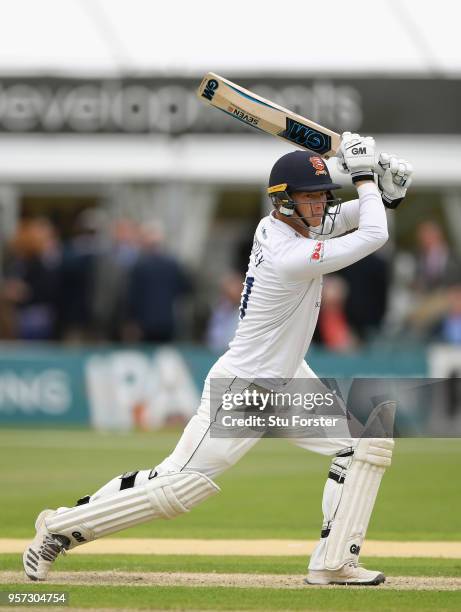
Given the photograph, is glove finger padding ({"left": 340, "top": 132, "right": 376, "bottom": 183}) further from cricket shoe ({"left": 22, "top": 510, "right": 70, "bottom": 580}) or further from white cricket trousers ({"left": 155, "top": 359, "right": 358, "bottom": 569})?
cricket shoe ({"left": 22, "top": 510, "right": 70, "bottom": 580})

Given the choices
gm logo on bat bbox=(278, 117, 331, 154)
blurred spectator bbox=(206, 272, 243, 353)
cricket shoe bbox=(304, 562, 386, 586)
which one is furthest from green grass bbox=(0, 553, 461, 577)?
blurred spectator bbox=(206, 272, 243, 353)

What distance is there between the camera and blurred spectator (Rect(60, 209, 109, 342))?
1605 centimetres

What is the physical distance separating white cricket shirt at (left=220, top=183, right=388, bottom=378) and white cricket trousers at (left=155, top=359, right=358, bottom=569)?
12 centimetres

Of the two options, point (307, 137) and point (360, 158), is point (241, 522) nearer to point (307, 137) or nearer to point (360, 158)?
point (307, 137)

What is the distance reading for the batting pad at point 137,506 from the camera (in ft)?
21.4

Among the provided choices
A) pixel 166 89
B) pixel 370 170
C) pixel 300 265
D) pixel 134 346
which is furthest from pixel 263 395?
pixel 166 89

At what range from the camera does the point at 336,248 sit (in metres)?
6.43

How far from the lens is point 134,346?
15.8 m

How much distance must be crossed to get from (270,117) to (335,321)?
9003mm

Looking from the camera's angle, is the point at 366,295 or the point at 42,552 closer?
the point at 42,552

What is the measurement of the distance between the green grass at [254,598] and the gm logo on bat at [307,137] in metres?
2.12

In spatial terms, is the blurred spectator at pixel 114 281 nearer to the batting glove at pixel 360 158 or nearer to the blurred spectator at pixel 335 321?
the blurred spectator at pixel 335 321

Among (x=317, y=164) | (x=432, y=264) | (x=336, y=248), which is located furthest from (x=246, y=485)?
(x=336, y=248)

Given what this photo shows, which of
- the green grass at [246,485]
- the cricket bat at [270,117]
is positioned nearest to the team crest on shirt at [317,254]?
the cricket bat at [270,117]
